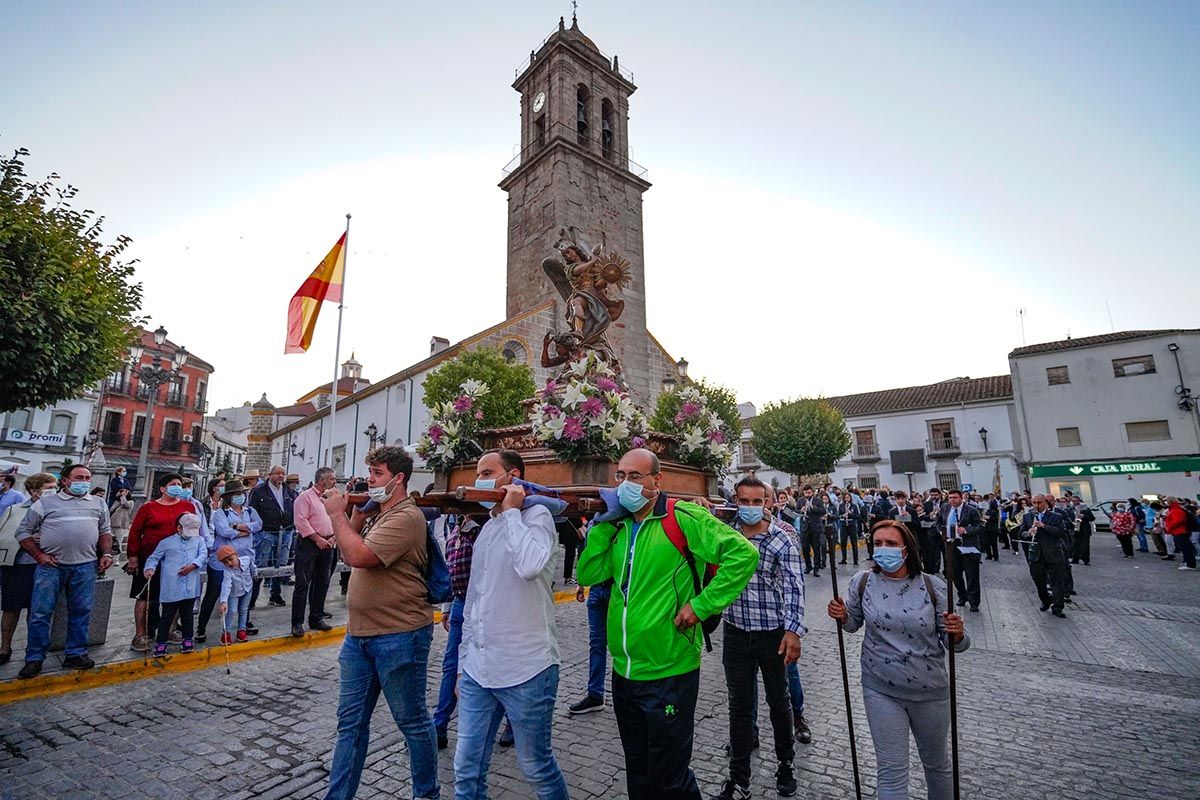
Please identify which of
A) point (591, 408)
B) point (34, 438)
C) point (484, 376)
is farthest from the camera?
point (34, 438)

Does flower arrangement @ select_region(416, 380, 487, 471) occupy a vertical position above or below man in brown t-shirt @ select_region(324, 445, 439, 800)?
above

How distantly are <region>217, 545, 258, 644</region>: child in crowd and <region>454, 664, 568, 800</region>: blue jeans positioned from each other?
226 inches

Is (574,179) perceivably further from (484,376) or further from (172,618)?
(172,618)

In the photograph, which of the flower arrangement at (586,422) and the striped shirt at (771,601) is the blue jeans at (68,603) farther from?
the striped shirt at (771,601)

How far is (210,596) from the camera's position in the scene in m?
7.50

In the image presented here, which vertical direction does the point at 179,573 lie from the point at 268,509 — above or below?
below

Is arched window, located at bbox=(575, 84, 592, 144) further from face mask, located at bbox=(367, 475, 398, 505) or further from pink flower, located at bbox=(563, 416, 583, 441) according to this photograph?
face mask, located at bbox=(367, 475, 398, 505)

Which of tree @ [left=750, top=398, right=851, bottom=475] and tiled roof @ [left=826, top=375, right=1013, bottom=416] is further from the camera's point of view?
tiled roof @ [left=826, top=375, right=1013, bottom=416]

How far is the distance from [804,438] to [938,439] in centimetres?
1146

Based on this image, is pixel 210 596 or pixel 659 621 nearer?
pixel 659 621

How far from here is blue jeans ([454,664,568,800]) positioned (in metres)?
2.76

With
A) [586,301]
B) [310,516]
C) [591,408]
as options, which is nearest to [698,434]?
[591,408]

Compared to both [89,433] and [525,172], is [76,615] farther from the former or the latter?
[89,433]

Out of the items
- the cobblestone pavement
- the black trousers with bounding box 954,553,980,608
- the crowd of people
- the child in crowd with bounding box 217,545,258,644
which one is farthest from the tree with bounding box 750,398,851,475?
the child in crowd with bounding box 217,545,258,644
